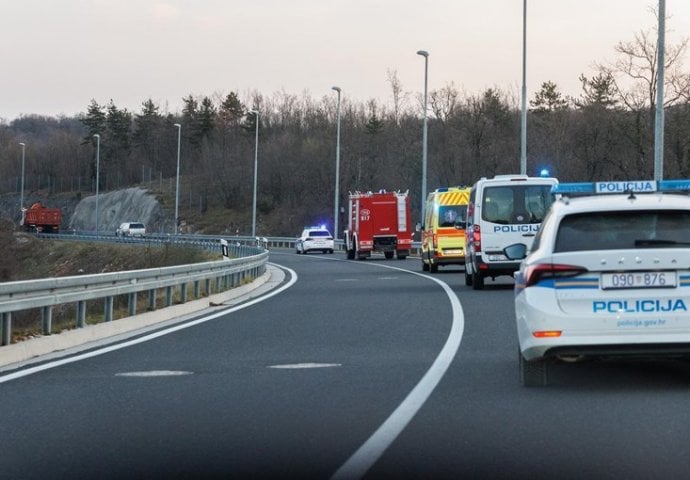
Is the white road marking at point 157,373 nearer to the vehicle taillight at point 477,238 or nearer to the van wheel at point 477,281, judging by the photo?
the vehicle taillight at point 477,238

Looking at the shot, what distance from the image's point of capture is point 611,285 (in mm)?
10602

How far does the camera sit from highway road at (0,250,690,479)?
7.74 metres

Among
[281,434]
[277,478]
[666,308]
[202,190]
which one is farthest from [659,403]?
[202,190]

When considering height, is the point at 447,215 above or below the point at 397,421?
above

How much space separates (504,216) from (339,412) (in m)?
18.1

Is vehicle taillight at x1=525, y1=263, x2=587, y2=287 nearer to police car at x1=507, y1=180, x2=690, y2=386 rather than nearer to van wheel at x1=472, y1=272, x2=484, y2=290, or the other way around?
police car at x1=507, y1=180, x2=690, y2=386

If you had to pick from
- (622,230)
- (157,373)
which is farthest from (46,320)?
(622,230)

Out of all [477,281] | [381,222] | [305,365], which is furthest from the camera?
[381,222]

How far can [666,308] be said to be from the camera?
34.6ft

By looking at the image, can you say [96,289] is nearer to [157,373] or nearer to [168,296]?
[168,296]

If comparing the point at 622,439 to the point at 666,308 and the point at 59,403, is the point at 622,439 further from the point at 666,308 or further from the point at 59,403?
the point at 59,403

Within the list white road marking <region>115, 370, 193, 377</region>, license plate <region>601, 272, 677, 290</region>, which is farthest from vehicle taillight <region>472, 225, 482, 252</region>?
license plate <region>601, 272, 677, 290</region>

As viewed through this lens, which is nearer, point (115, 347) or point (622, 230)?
point (622, 230)

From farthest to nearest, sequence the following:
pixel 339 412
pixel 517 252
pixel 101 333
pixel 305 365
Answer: pixel 101 333
pixel 305 365
pixel 517 252
pixel 339 412
